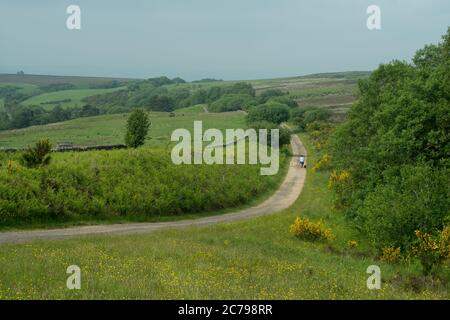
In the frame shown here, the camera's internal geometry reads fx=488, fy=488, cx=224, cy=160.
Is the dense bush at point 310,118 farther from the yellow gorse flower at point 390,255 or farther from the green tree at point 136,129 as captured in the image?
the yellow gorse flower at point 390,255

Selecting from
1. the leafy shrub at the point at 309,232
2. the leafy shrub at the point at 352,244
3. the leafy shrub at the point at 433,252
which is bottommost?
the leafy shrub at the point at 352,244

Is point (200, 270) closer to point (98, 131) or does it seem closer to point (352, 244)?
point (352, 244)

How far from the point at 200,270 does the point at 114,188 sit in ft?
65.8

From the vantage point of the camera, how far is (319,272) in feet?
56.0

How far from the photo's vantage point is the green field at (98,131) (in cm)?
8494

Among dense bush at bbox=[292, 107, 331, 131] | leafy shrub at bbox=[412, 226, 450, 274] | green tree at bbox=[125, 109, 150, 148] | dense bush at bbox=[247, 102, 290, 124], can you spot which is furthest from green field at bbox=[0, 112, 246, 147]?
leafy shrub at bbox=[412, 226, 450, 274]

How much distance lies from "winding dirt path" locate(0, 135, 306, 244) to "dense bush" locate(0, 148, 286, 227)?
6.12 ft

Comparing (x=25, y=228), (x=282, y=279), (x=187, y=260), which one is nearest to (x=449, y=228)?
(x=282, y=279)

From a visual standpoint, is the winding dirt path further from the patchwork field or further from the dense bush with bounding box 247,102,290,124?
the dense bush with bounding box 247,102,290,124

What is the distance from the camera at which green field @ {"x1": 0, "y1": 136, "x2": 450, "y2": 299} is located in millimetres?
12609

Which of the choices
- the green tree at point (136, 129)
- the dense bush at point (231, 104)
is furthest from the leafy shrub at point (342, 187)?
the dense bush at point (231, 104)

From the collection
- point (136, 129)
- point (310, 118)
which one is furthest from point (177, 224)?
point (310, 118)

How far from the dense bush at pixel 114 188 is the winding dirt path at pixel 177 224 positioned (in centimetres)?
187
